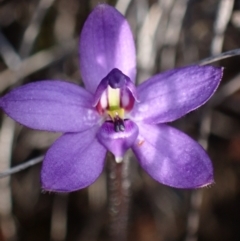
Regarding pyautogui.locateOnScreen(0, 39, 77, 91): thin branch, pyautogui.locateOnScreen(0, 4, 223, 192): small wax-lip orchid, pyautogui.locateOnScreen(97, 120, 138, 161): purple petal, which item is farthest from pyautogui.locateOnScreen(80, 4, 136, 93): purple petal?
pyautogui.locateOnScreen(0, 39, 77, 91): thin branch

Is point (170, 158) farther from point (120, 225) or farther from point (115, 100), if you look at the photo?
point (120, 225)

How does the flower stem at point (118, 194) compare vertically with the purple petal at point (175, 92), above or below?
below

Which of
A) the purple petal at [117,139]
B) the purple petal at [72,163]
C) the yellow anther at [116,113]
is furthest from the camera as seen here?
the yellow anther at [116,113]

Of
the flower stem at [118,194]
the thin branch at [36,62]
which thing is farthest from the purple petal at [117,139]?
the thin branch at [36,62]

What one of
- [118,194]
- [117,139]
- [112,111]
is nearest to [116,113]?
[112,111]

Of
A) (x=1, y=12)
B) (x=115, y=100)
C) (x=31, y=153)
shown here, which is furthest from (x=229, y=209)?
(x=1, y=12)

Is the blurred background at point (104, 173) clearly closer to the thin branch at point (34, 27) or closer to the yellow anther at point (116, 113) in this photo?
the thin branch at point (34, 27)

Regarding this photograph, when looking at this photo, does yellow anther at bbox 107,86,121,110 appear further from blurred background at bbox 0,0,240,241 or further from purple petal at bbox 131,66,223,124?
blurred background at bbox 0,0,240,241

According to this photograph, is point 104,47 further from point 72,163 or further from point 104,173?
point 104,173
